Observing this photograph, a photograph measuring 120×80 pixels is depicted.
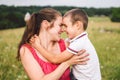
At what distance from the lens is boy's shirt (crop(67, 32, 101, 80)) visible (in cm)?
127

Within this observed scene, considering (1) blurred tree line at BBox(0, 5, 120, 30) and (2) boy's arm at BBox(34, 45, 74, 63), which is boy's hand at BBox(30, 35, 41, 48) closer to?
(2) boy's arm at BBox(34, 45, 74, 63)

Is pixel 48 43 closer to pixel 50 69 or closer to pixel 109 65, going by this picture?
pixel 50 69

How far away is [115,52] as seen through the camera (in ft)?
8.84

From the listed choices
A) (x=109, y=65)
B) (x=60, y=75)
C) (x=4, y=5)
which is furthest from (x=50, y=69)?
(x=4, y=5)

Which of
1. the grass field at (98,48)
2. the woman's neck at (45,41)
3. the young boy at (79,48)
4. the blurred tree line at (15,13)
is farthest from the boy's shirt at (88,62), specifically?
the blurred tree line at (15,13)

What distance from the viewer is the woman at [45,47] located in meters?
1.27

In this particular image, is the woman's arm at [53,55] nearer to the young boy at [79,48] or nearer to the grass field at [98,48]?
the young boy at [79,48]

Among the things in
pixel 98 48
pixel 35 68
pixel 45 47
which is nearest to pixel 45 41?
pixel 45 47

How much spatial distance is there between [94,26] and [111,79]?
850 millimetres

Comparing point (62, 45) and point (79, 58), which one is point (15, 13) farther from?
point (79, 58)

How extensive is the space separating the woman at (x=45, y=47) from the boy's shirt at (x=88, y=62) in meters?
0.04

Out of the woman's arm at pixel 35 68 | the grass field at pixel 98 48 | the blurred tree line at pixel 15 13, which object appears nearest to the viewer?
the woman's arm at pixel 35 68

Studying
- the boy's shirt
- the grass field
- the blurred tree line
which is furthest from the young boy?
the blurred tree line

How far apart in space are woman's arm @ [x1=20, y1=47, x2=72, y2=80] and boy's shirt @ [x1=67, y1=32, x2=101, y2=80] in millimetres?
58
